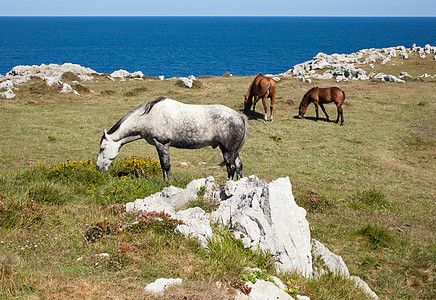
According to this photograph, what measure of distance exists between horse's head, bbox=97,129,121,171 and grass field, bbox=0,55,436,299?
→ 1.35ft

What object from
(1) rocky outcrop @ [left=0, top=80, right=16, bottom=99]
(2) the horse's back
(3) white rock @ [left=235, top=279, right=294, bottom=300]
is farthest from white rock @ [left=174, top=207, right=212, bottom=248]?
(1) rocky outcrop @ [left=0, top=80, right=16, bottom=99]

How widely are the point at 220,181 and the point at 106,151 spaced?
435 centimetres

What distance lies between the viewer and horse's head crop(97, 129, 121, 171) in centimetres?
1163

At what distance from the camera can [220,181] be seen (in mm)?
13352

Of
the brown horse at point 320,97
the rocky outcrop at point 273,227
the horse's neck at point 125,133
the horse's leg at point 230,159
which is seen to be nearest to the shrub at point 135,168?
the horse's neck at point 125,133

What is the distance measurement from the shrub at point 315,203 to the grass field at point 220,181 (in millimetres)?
47

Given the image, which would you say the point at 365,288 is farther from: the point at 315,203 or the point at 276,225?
the point at 315,203

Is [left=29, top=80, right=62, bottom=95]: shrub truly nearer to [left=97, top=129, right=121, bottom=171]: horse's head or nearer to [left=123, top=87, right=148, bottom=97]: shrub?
[left=123, top=87, right=148, bottom=97]: shrub

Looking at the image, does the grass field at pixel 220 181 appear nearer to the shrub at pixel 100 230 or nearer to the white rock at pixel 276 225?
the shrub at pixel 100 230

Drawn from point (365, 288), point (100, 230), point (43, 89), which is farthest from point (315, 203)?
point (43, 89)

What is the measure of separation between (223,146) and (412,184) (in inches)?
383

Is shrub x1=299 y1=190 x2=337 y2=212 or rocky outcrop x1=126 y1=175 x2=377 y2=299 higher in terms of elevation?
rocky outcrop x1=126 y1=175 x2=377 y2=299

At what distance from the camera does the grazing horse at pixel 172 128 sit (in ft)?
37.9

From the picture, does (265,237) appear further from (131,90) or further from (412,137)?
(131,90)
